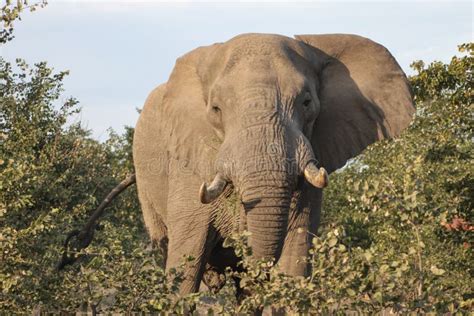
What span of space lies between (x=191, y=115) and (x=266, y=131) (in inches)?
55.7

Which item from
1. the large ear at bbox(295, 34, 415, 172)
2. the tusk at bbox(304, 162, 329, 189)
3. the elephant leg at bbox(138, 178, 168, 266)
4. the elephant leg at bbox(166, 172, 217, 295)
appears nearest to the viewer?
the tusk at bbox(304, 162, 329, 189)

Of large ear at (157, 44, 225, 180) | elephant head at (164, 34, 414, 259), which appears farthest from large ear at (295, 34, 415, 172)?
large ear at (157, 44, 225, 180)

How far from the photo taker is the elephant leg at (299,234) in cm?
949

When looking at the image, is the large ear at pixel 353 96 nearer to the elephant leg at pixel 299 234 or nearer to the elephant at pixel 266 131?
the elephant at pixel 266 131

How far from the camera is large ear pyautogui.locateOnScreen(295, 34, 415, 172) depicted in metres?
9.89

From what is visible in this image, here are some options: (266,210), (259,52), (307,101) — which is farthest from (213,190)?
(259,52)

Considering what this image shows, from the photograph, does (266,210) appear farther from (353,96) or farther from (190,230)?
(353,96)

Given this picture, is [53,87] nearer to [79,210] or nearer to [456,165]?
[79,210]

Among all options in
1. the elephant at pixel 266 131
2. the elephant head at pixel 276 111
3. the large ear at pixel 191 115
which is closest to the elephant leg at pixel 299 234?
the elephant at pixel 266 131

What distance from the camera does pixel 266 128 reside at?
8.49m

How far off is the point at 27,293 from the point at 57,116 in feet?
24.4

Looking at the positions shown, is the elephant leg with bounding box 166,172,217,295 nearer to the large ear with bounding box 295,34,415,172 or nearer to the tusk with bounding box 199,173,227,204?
the tusk with bounding box 199,173,227,204

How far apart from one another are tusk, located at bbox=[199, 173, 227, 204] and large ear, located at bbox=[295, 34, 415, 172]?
1461 mm

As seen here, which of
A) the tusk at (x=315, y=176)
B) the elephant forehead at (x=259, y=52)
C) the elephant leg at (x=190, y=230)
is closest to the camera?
the tusk at (x=315, y=176)
